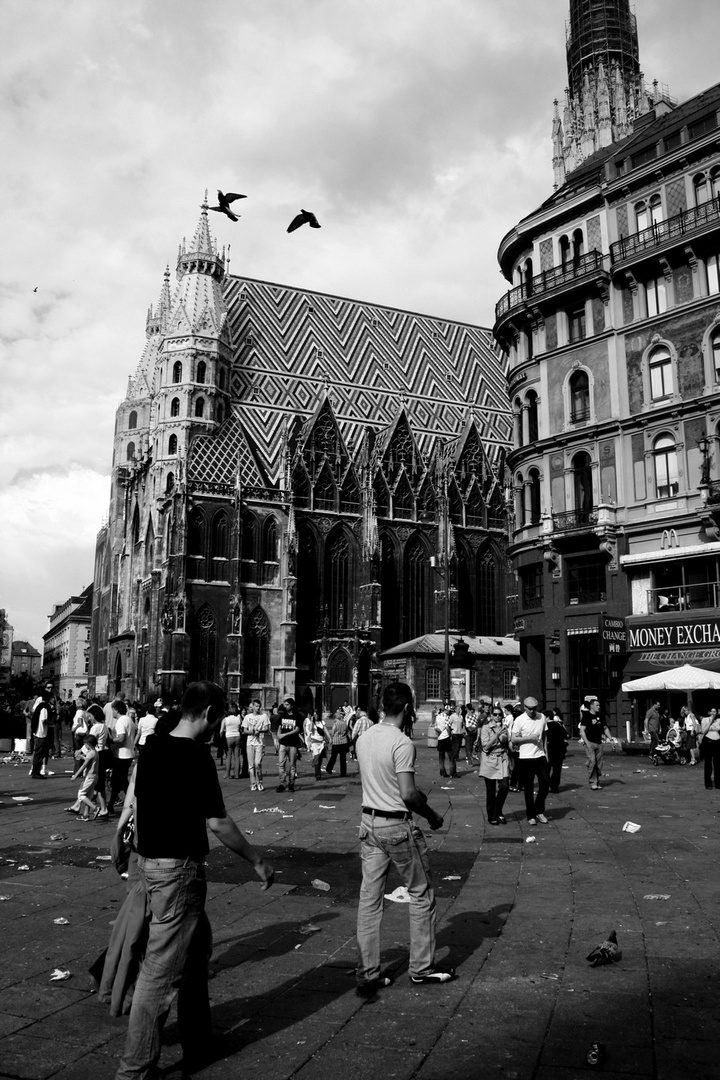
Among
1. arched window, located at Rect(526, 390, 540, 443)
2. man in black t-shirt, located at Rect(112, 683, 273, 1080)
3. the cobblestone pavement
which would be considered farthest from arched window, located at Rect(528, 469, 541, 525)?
man in black t-shirt, located at Rect(112, 683, 273, 1080)

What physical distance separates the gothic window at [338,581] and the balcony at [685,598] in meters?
35.1

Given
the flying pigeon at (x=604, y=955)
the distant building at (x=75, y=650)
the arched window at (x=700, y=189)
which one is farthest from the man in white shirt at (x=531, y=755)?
the distant building at (x=75, y=650)

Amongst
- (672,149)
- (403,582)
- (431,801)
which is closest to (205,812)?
(431,801)

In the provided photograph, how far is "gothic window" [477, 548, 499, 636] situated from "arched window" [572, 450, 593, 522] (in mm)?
36217

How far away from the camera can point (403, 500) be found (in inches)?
2692

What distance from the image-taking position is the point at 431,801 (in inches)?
623

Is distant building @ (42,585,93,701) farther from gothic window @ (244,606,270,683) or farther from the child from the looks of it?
the child

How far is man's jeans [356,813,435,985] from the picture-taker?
5.83 meters

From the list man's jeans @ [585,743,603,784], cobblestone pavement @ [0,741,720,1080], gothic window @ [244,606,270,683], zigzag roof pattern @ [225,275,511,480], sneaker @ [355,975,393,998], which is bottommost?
cobblestone pavement @ [0,741,720,1080]

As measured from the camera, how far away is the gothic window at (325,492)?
6525 cm

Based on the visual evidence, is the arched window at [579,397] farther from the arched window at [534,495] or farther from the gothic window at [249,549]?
the gothic window at [249,549]

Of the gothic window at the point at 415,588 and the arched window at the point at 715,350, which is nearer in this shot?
the arched window at the point at 715,350

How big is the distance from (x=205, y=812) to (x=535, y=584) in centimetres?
2971

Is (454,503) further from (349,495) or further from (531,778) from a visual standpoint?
(531,778)
